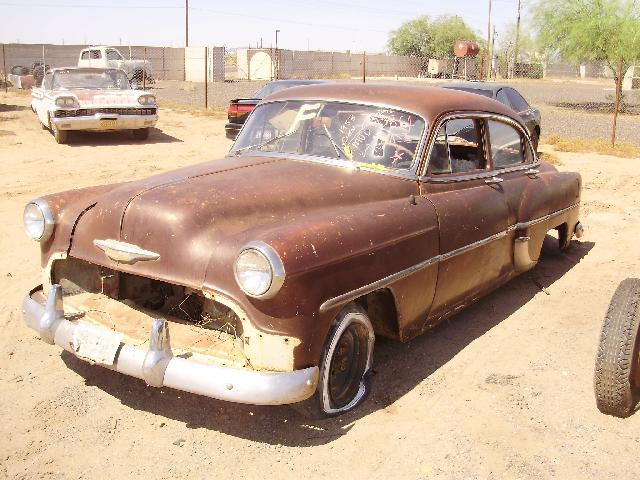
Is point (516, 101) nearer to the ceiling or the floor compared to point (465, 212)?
nearer to the ceiling

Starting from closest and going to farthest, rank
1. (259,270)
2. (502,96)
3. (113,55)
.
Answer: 1. (259,270)
2. (502,96)
3. (113,55)

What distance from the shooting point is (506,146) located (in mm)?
5129

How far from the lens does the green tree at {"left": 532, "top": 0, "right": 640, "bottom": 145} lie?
22.7 m

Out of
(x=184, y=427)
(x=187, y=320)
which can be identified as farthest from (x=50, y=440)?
(x=187, y=320)

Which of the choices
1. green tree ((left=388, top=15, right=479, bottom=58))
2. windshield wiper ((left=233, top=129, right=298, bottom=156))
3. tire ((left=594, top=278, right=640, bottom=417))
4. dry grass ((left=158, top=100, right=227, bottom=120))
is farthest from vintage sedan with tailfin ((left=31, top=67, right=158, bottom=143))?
green tree ((left=388, top=15, right=479, bottom=58))

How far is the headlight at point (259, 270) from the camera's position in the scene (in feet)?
9.60

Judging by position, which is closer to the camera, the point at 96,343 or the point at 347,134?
the point at 96,343

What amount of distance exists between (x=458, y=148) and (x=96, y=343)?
2.65 m

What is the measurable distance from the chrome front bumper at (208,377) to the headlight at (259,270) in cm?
37

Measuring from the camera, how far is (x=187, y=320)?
11.9ft

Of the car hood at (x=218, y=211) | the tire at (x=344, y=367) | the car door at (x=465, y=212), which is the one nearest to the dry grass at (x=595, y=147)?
the car door at (x=465, y=212)

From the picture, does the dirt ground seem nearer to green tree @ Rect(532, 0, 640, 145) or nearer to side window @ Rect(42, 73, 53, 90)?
side window @ Rect(42, 73, 53, 90)

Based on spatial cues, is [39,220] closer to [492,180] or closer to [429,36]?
[492,180]

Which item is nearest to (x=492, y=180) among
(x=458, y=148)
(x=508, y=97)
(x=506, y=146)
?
(x=458, y=148)
